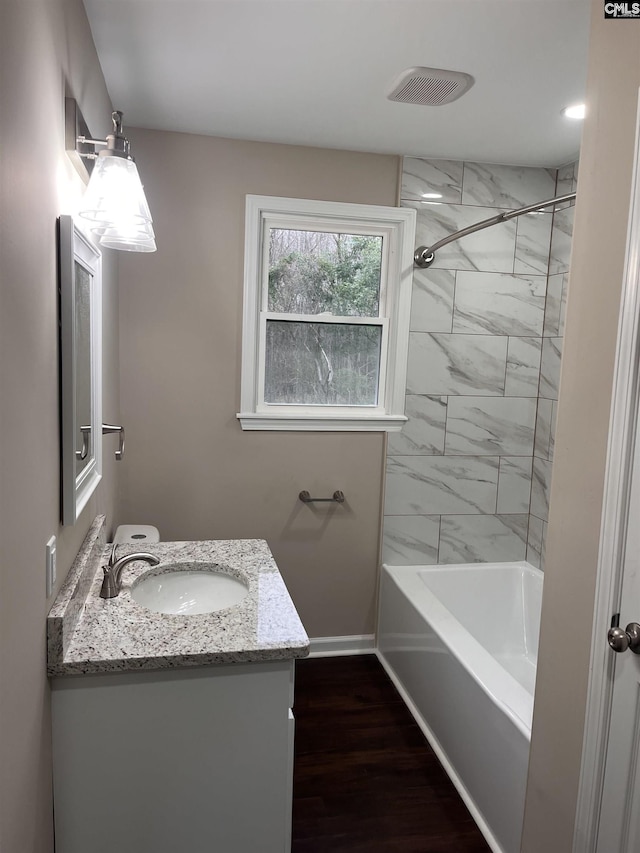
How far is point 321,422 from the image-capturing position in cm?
303

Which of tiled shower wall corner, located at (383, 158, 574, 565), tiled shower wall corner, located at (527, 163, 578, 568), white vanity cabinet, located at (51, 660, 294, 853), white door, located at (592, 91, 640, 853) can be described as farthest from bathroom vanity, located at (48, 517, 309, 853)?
tiled shower wall corner, located at (527, 163, 578, 568)

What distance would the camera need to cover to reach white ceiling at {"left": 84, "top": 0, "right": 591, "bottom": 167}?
1723 mm

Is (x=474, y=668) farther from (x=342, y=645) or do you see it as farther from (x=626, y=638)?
(x=342, y=645)

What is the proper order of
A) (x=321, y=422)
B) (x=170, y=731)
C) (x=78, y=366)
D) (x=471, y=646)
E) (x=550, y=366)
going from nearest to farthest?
(x=170, y=731)
(x=78, y=366)
(x=471, y=646)
(x=321, y=422)
(x=550, y=366)

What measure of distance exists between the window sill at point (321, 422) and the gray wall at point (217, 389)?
0.04 meters

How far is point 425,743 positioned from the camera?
8.27 feet

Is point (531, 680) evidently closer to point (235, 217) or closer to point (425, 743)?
point (425, 743)

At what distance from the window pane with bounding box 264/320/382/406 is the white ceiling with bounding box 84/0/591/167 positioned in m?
0.86

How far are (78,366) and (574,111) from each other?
6.66 ft

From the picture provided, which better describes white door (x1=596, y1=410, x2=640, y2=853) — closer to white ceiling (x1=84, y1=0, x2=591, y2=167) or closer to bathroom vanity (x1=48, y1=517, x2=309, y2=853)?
bathroom vanity (x1=48, y1=517, x2=309, y2=853)

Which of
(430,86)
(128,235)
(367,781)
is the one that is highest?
(430,86)

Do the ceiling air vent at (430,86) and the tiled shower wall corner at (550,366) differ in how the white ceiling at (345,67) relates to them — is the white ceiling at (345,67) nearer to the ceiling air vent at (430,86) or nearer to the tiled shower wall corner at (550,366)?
the ceiling air vent at (430,86)

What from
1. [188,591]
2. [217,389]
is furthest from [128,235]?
[217,389]

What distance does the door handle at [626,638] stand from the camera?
131 cm
